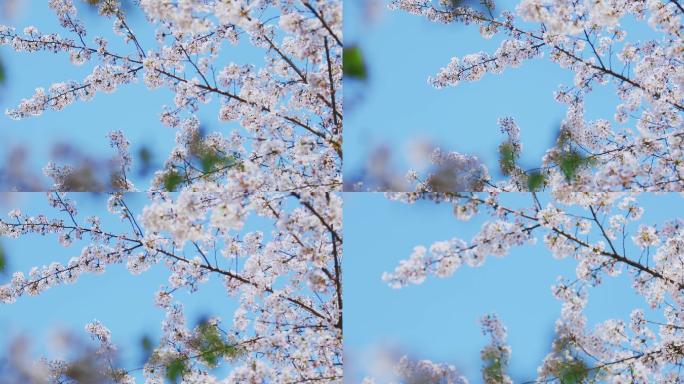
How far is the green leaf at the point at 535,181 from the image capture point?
2.11 metres

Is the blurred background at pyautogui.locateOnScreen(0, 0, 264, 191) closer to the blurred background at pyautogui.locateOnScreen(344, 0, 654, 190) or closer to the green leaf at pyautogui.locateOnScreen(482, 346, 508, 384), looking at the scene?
the blurred background at pyautogui.locateOnScreen(344, 0, 654, 190)

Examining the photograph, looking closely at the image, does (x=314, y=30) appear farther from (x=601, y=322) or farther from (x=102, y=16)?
(x=601, y=322)

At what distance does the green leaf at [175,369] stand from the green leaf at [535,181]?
1296mm

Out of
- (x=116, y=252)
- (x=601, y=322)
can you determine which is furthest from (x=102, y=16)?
(x=601, y=322)

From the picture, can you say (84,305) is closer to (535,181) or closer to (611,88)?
(535,181)

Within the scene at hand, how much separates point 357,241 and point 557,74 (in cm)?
87

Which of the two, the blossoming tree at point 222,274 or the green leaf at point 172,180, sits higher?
the green leaf at point 172,180

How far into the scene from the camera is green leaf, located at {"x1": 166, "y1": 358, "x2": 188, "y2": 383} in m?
2.21

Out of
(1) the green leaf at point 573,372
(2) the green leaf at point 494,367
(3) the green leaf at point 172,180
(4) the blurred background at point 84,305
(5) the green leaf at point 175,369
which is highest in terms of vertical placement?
(3) the green leaf at point 172,180

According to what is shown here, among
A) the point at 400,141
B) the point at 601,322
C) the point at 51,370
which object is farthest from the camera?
the point at 51,370

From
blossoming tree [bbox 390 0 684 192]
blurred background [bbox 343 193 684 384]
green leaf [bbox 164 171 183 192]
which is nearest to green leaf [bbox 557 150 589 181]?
blossoming tree [bbox 390 0 684 192]

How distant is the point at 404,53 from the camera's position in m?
2.18

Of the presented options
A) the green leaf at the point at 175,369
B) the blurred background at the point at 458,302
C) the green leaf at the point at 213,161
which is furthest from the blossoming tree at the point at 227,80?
the green leaf at the point at 175,369

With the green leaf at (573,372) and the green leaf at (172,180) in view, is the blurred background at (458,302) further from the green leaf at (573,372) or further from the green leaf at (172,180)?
the green leaf at (172,180)
